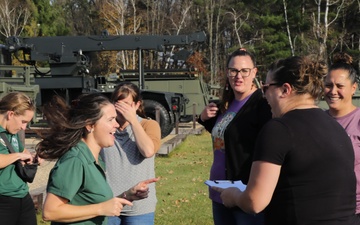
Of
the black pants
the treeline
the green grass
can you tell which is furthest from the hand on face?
the treeline

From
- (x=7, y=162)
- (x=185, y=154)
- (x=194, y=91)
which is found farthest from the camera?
(x=194, y=91)

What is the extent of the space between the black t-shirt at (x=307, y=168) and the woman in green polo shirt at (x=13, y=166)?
7.16 ft

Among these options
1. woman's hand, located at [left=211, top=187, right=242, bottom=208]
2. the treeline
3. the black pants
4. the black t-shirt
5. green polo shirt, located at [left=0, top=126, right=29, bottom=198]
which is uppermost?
the treeline

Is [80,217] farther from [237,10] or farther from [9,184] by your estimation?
[237,10]

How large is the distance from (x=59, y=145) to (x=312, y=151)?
1.29 m

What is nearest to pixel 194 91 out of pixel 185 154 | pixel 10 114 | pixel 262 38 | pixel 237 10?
pixel 185 154

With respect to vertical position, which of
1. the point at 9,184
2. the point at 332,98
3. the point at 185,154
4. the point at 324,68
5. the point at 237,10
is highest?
the point at 237,10

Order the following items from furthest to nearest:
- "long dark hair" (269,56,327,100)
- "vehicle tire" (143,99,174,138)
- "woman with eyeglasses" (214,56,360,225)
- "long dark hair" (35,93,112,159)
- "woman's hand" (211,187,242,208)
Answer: "vehicle tire" (143,99,174,138) < "long dark hair" (35,93,112,159) < "woman's hand" (211,187,242,208) < "long dark hair" (269,56,327,100) < "woman with eyeglasses" (214,56,360,225)

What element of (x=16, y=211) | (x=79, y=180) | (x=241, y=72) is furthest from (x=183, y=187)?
(x=79, y=180)

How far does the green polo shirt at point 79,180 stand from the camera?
2.83m

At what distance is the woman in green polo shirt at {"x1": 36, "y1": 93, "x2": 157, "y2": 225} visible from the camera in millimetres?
2836

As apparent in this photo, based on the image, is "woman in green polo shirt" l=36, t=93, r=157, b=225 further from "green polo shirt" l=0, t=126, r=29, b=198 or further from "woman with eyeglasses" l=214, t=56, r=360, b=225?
"green polo shirt" l=0, t=126, r=29, b=198

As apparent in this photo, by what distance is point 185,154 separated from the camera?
1324 cm

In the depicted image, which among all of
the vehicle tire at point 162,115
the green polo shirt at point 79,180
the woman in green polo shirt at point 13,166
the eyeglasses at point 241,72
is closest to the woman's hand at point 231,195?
the green polo shirt at point 79,180
